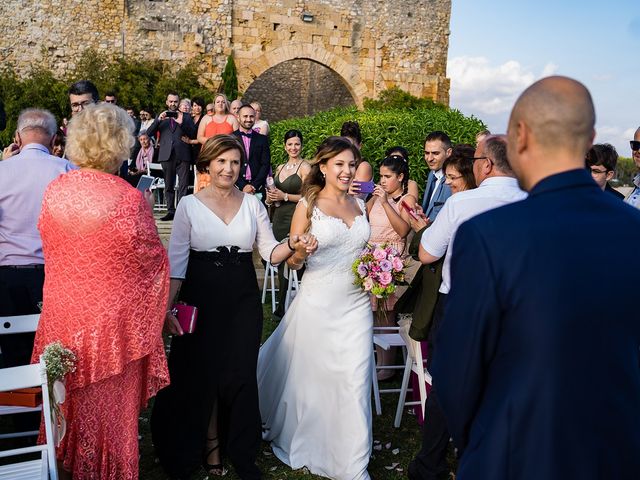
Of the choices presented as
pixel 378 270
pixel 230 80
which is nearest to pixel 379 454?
pixel 378 270

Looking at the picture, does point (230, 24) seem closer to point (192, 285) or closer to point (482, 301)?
point (192, 285)

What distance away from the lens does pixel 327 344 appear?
421 centimetres

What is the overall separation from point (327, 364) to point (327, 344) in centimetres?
14

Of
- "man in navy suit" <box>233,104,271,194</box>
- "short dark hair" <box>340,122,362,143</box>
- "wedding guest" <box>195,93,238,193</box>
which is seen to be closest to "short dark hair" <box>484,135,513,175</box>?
"short dark hair" <box>340,122,362,143</box>

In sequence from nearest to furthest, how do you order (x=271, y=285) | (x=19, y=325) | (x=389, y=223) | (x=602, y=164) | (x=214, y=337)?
(x=19, y=325) < (x=214, y=337) < (x=602, y=164) < (x=389, y=223) < (x=271, y=285)

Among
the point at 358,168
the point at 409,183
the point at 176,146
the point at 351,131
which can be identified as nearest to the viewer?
the point at 409,183

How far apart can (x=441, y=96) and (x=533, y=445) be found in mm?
23087

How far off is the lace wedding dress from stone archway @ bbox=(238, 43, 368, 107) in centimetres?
1713

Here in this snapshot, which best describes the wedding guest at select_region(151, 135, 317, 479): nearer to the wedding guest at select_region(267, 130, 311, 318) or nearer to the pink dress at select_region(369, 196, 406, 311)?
the pink dress at select_region(369, 196, 406, 311)

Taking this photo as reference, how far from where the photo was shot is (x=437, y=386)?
1854 millimetres

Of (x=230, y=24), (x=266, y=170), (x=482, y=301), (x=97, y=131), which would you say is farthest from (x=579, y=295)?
(x=230, y=24)

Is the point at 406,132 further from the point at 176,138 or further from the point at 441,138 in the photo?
the point at 176,138

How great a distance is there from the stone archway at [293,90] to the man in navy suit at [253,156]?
1827cm

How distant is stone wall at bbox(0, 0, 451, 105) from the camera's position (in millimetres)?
18359
